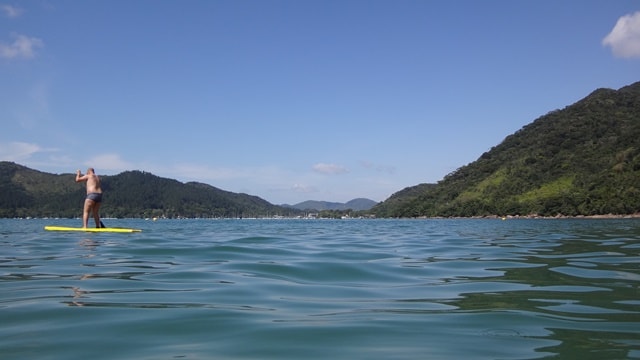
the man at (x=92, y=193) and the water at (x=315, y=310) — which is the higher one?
the man at (x=92, y=193)

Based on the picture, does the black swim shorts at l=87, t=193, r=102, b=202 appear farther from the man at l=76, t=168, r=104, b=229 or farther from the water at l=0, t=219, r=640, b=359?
the water at l=0, t=219, r=640, b=359

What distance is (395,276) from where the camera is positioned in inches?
416

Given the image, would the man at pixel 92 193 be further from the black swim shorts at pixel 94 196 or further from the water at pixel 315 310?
the water at pixel 315 310

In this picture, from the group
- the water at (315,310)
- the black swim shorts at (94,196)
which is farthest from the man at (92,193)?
A: the water at (315,310)

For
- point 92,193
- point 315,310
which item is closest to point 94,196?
point 92,193

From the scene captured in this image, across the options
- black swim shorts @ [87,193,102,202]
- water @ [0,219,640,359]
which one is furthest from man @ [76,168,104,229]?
water @ [0,219,640,359]

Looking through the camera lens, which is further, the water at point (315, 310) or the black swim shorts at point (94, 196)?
the black swim shorts at point (94, 196)

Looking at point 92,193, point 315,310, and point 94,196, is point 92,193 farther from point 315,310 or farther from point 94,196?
point 315,310

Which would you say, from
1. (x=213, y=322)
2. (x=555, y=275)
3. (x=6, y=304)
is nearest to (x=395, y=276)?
(x=555, y=275)

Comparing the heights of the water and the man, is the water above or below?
below

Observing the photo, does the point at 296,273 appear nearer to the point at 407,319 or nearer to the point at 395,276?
the point at 395,276

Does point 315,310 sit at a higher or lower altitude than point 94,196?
lower

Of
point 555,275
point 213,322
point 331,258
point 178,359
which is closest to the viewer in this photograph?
point 178,359

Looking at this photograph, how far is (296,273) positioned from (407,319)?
4.60 m
